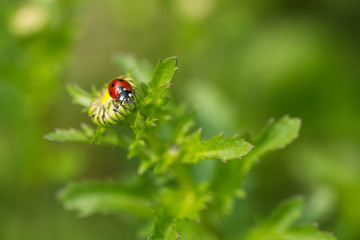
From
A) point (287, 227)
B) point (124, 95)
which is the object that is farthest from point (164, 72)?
point (287, 227)

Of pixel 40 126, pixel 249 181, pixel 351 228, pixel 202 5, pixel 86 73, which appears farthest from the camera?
pixel 86 73

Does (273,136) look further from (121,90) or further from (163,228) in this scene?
(121,90)

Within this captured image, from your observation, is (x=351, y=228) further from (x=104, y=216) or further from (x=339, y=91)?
(x=104, y=216)

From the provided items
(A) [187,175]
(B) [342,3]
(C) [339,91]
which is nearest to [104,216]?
(A) [187,175]

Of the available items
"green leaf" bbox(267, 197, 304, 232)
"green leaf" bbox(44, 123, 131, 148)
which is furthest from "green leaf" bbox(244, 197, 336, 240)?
"green leaf" bbox(44, 123, 131, 148)

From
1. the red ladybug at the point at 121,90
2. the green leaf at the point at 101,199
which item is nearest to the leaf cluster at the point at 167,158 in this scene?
the green leaf at the point at 101,199

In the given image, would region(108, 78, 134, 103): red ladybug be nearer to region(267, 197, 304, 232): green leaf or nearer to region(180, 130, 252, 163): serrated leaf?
region(180, 130, 252, 163): serrated leaf
